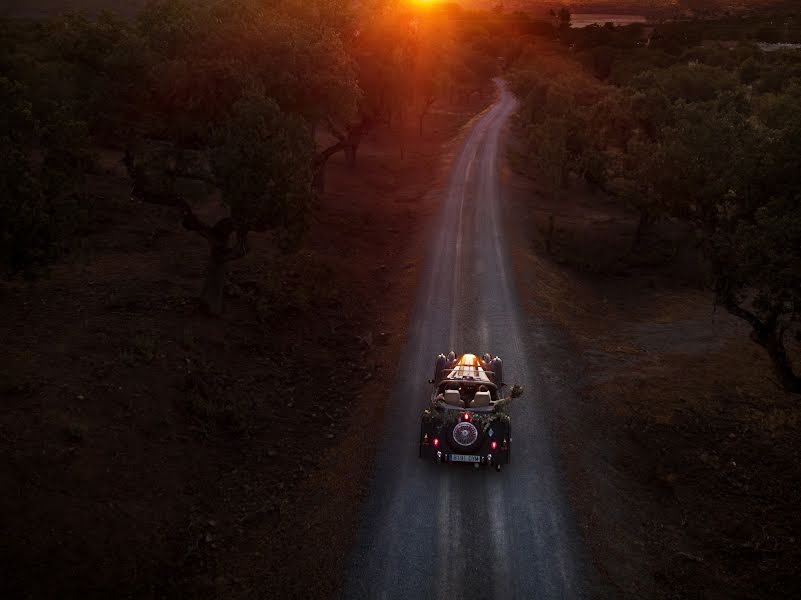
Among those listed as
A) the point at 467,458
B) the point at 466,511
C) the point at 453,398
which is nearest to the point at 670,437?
the point at 467,458

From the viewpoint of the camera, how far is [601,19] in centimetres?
17075

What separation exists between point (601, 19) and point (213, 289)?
18138 centimetres

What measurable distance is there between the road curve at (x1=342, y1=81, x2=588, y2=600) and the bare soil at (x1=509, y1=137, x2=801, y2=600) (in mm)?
775

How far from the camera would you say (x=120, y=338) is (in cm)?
1883

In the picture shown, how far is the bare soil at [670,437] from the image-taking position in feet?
43.4

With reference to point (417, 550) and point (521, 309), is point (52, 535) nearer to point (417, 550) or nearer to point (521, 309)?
point (417, 550)

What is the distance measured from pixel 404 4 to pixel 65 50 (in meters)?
31.9

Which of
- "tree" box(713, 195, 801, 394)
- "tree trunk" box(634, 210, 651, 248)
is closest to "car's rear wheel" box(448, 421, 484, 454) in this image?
"tree" box(713, 195, 801, 394)

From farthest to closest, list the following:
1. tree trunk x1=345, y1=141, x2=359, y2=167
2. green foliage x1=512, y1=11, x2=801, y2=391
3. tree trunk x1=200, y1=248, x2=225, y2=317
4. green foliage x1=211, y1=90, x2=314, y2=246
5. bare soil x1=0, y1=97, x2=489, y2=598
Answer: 1. tree trunk x1=345, y1=141, x2=359, y2=167
2. tree trunk x1=200, y1=248, x2=225, y2=317
3. green foliage x1=211, y1=90, x2=314, y2=246
4. green foliage x1=512, y1=11, x2=801, y2=391
5. bare soil x1=0, y1=97, x2=489, y2=598

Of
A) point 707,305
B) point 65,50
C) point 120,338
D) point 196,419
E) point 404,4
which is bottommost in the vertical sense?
point 707,305

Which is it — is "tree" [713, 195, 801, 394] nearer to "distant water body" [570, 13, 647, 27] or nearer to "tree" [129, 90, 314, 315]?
"tree" [129, 90, 314, 315]

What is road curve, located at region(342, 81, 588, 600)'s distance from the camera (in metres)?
12.5

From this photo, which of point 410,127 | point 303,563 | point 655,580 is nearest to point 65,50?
point 303,563

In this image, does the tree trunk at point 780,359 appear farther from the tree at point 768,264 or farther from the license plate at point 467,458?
the license plate at point 467,458
